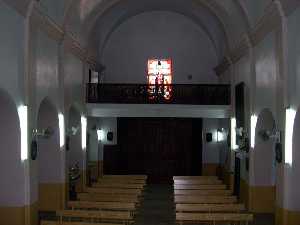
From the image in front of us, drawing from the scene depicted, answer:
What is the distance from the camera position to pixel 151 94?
20.6m

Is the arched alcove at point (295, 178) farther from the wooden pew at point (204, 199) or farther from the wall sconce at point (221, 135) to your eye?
the wall sconce at point (221, 135)

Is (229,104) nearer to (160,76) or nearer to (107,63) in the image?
(160,76)

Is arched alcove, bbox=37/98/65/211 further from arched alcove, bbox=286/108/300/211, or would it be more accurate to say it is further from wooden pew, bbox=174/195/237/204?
arched alcove, bbox=286/108/300/211

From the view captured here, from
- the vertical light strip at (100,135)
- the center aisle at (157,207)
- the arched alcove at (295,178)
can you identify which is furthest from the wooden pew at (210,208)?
the vertical light strip at (100,135)

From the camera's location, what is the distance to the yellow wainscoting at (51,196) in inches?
618

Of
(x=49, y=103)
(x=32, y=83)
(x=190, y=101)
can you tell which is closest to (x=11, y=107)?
(x=32, y=83)

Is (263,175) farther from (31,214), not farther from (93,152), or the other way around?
(93,152)

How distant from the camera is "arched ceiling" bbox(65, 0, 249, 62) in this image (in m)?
17.5

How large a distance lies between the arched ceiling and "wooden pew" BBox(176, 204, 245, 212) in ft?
20.2

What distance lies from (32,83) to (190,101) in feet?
31.1

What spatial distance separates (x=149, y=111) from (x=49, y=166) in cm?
604

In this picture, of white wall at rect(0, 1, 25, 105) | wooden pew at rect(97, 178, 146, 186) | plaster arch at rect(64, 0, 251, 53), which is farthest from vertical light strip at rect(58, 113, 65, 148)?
plaster arch at rect(64, 0, 251, 53)

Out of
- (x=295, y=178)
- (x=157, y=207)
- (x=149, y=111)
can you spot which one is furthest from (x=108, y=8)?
(x=295, y=178)

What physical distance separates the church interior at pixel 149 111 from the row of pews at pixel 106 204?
42 mm
